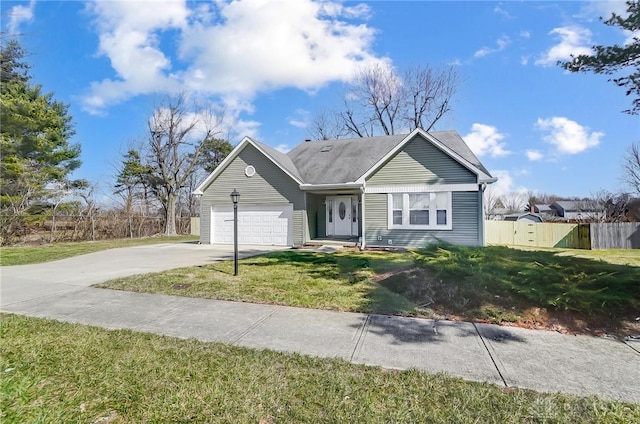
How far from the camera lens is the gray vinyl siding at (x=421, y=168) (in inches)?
530

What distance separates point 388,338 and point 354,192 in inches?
495

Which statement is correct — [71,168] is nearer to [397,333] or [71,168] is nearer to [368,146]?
[368,146]

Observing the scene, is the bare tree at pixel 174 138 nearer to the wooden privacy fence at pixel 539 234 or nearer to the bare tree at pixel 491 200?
the wooden privacy fence at pixel 539 234

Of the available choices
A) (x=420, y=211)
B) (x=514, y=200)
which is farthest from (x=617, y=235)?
(x=514, y=200)

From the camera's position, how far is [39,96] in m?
18.9

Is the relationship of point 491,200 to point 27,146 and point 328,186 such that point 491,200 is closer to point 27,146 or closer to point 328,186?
point 328,186

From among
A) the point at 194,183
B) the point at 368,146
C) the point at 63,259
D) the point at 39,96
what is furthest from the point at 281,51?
the point at 194,183

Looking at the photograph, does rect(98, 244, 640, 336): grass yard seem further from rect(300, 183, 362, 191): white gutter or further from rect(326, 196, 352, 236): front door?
rect(326, 196, 352, 236): front door

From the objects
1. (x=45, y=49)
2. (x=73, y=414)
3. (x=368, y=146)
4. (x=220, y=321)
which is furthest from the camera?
(x=368, y=146)

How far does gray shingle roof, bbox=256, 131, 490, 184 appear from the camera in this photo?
633 inches

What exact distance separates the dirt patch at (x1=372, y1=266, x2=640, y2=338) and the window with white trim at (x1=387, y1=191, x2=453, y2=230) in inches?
302

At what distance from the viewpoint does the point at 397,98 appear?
29062 millimetres

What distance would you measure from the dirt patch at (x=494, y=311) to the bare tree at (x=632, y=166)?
34.1 m

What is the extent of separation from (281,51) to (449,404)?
44.8ft
